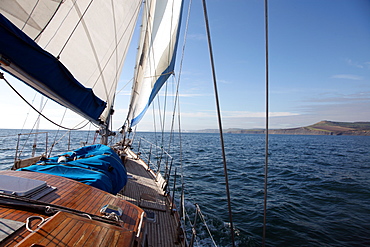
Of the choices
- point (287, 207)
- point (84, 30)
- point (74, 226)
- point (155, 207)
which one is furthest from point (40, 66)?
point (287, 207)

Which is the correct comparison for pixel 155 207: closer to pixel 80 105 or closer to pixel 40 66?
pixel 80 105

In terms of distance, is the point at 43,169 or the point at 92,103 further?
the point at 92,103

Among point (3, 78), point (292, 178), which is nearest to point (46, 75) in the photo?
point (3, 78)

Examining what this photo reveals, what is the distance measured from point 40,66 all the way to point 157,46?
4.09 meters

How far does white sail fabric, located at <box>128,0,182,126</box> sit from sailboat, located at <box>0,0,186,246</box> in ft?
0.10

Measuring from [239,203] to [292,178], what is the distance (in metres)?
5.63

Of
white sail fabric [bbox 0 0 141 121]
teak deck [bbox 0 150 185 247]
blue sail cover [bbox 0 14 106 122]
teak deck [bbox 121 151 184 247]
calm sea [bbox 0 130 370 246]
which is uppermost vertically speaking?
white sail fabric [bbox 0 0 141 121]

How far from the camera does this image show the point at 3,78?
210 cm

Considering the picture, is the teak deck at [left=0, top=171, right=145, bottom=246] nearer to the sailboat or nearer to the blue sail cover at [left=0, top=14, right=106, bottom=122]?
the sailboat

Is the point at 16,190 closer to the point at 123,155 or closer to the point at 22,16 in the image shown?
the point at 22,16

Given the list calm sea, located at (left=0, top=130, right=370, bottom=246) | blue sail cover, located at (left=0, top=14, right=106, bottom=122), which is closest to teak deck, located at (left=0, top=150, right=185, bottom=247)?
calm sea, located at (left=0, top=130, right=370, bottom=246)

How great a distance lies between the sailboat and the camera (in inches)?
68.1

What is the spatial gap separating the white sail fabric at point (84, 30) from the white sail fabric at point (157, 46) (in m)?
1.01

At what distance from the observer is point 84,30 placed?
11.3 ft
